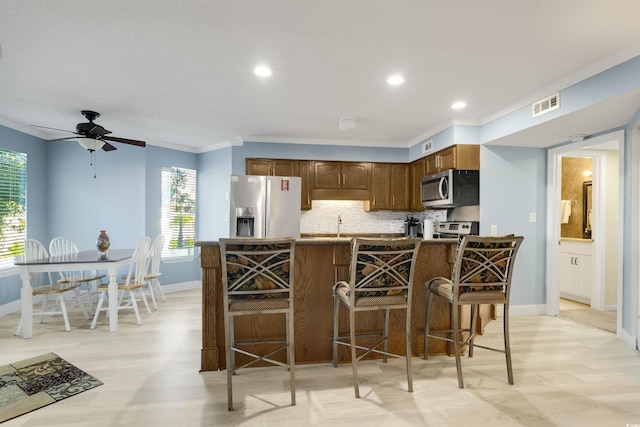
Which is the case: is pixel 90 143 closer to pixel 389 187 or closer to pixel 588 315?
pixel 389 187

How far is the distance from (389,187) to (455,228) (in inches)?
51.5

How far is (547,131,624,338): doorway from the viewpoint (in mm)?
4152

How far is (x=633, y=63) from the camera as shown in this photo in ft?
7.89

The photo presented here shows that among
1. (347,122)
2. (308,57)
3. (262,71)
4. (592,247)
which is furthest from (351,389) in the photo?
(592,247)

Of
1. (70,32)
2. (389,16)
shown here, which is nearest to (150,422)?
(70,32)

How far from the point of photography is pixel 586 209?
5.04 metres

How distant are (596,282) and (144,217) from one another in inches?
258

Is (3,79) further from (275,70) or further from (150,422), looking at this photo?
(150,422)

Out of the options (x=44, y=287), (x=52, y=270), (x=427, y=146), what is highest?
(x=427, y=146)

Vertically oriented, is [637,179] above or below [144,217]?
above

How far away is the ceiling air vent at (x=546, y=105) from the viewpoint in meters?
3.04

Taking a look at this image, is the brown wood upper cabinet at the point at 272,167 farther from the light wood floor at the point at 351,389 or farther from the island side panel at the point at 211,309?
the island side panel at the point at 211,309

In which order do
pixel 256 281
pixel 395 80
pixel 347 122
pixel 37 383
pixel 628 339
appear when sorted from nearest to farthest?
pixel 256 281 → pixel 37 383 → pixel 395 80 → pixel 628 339 → pixel 347 122

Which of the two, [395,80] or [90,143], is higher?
[395,80]
